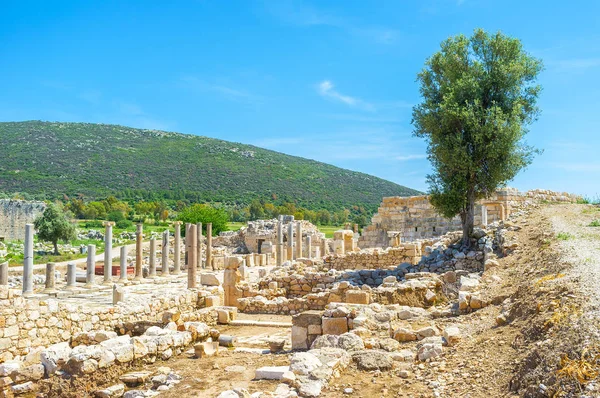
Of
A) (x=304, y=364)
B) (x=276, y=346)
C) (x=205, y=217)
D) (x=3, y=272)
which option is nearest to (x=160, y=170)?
(x=205, y=217)

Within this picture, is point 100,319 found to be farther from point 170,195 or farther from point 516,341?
point 170,195

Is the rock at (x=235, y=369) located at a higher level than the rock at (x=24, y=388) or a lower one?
higher

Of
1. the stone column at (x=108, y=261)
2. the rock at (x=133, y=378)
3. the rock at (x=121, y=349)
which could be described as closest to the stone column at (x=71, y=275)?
the stone column at (x=108, y=261)

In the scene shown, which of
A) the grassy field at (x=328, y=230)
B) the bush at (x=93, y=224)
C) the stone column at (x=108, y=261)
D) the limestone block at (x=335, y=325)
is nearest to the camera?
the limestone block at (x=335, y=325)

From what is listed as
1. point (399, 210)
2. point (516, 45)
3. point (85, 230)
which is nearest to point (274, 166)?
point (85, 230)

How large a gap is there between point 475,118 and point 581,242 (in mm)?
6053

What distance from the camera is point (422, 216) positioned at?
28453 mm

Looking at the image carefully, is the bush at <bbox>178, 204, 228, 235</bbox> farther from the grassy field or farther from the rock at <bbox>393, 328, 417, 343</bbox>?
the rock at <bbox>393, 328, 417, 343</bbox>

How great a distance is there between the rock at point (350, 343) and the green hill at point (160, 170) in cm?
8757

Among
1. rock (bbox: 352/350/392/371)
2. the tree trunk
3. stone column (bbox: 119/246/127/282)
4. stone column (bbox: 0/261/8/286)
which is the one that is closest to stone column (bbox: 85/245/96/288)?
stone column (bbox: 119/246/127/282)

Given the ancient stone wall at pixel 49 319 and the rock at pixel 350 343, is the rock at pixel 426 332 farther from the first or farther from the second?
the ancient stone wall at pixel 49 319

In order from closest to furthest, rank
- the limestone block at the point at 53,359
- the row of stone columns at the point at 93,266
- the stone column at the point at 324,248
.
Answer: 1. the limestone block at the point at 53,359
2. the row of stone columns at the point at 93,266
3. the stone column at the point at 324,248

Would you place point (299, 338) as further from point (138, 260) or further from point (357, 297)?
point (138, 260)

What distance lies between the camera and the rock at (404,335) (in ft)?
29.2
